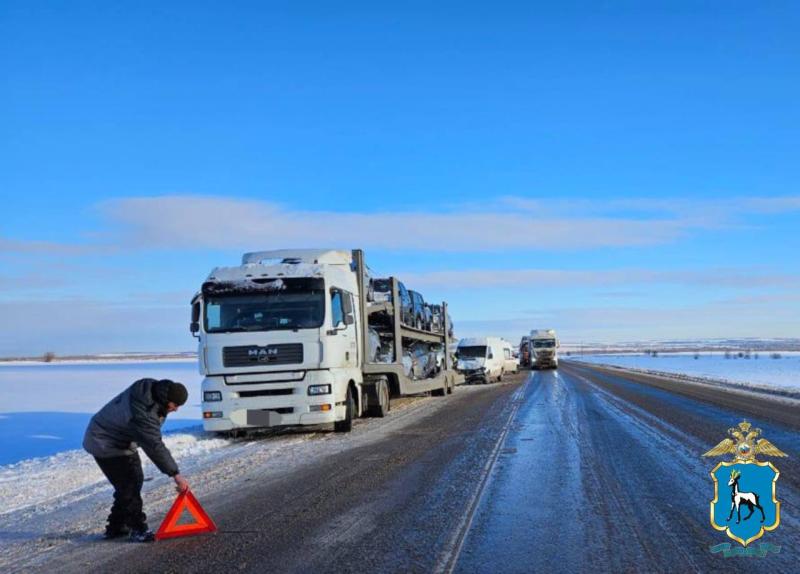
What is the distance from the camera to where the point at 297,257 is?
16172 mm

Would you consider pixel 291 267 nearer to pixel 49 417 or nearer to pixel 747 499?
pixel 747 499

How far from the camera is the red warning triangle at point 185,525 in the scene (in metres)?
6.52

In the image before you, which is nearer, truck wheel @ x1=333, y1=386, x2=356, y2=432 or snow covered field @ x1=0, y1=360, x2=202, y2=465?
truck wheel @ x1=333, y1=386, x2=356, y2=432

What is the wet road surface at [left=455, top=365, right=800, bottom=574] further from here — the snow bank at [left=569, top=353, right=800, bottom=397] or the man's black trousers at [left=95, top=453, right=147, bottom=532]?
the snow bank at [left=569, top=353, right=800, bottom=397]

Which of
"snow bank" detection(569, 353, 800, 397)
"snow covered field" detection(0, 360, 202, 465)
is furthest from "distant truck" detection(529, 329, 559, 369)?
"snow covered field" detection(0, 360, 202, 465)

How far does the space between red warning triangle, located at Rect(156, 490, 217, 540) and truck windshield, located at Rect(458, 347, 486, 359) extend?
31.1 metres

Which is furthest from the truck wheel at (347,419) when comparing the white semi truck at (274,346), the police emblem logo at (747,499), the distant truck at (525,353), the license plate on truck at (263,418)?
the distant truck at (525,353)

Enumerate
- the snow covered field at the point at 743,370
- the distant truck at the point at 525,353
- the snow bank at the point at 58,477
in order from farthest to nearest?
the distant truck at the point at 525,353, the snow covered field at the point at 743,370, the snow bank at the point at 58,477

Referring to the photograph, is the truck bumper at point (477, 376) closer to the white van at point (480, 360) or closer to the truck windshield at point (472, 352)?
the white van at point (480, 360)

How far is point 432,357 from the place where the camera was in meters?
25.5

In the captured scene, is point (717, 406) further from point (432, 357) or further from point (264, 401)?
point (264, 401)

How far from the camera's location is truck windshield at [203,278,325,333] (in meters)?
13.8

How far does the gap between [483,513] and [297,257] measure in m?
9.93

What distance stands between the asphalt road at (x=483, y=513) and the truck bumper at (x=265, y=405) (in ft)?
4.65
